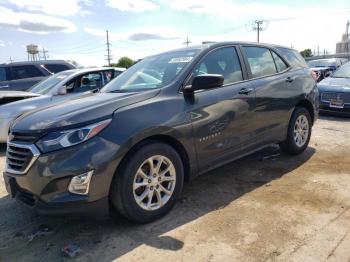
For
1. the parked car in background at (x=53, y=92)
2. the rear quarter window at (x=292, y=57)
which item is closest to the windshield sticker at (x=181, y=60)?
the rear quarter window at (x=292, y=57)

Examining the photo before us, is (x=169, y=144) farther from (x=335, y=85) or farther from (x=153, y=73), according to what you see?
(x=335, y=85)

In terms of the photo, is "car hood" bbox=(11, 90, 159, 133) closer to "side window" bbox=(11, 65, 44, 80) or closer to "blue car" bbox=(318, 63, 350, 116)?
"blue car" bbox=(318, 63, 350, 116)

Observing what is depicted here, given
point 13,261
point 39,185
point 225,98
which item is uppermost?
point 225,98

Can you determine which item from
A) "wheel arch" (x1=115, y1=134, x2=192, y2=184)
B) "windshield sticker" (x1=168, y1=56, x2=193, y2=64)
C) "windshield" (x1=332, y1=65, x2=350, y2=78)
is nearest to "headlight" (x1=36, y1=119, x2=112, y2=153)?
"wheel arch" (x1=115, y1=134, x2=192, y2=184)

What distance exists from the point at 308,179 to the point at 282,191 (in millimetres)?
572

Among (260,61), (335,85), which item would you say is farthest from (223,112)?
(335,85)

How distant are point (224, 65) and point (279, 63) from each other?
128cm

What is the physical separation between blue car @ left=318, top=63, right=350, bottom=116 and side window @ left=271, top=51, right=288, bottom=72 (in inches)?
167

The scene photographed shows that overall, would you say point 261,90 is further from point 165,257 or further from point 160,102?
point 165,257

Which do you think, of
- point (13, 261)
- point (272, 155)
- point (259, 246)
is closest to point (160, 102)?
point (259, 246)

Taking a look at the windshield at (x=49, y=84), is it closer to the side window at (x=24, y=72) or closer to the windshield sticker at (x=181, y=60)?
the side window at (x=24, y=72)

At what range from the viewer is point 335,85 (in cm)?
938

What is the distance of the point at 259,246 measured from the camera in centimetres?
Answer: 305

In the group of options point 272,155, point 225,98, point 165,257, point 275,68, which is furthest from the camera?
point 272,155
